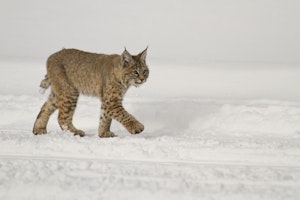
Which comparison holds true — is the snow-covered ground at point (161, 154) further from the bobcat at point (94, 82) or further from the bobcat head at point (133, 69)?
the bobcat head at point (133, 69)

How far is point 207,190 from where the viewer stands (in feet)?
18.1

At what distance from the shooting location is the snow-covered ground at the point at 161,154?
5523 mm

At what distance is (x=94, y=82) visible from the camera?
920cm

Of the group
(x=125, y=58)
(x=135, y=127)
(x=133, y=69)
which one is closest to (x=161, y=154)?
(x=135, y=127)

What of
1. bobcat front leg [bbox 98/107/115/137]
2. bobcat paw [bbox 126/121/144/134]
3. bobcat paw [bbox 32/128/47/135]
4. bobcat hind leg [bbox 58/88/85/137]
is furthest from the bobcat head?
bobcat paw [bbox 32/128/47/135]

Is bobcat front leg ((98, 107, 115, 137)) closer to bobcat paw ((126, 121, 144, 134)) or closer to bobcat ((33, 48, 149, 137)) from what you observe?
bobcat ((33, 48, 149, 137))

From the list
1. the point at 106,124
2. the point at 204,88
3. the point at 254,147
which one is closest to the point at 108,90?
the point at 106,124

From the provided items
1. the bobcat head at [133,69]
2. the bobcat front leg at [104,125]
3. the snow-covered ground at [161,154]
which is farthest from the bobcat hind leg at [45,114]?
the bobcat head at [133,69]

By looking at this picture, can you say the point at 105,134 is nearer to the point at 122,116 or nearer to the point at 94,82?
the point at 122,116

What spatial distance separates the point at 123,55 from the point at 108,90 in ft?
2.28

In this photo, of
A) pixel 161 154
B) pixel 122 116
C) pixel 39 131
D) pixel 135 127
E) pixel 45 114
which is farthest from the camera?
pixel 45 114

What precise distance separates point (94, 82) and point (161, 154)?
2655 mm

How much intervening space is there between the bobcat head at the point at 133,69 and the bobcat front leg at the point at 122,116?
1.53 ft

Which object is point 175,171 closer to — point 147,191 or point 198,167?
point 198,167
